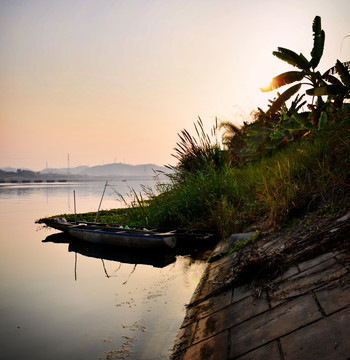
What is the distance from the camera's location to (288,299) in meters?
3.38

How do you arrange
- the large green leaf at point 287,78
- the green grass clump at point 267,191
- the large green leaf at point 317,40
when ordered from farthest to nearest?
the large green leaf at point 287,78, the large green leaf at point 317,40, the green grass clump at point 267,191

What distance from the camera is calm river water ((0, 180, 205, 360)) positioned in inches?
186

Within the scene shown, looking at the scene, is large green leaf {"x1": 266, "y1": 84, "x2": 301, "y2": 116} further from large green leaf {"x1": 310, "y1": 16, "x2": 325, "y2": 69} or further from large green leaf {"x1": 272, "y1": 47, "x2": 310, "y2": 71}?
large green leaf {"x1": 310, "y1": 16, "x2": 325, "y2": 69}

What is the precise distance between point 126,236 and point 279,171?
5.19m

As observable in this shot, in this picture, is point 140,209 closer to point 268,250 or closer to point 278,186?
point 278,186

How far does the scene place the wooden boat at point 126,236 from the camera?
951 cm

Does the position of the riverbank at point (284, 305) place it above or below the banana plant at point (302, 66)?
below

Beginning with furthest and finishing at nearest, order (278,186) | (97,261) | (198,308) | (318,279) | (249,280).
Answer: (97,261)
(278,186)
(198,308)
(249,280)
(318,279)

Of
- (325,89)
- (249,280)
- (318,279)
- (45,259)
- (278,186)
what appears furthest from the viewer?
(45,259)

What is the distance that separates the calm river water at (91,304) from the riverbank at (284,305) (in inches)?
28.1

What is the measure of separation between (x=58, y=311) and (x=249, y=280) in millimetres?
3877

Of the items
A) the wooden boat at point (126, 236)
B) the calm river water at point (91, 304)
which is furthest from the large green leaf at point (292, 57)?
the calm river water at point (91, 304)

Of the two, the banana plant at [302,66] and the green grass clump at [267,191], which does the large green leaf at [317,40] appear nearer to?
the banana plant at [302,66]

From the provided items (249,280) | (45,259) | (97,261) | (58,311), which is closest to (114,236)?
(97,261)
